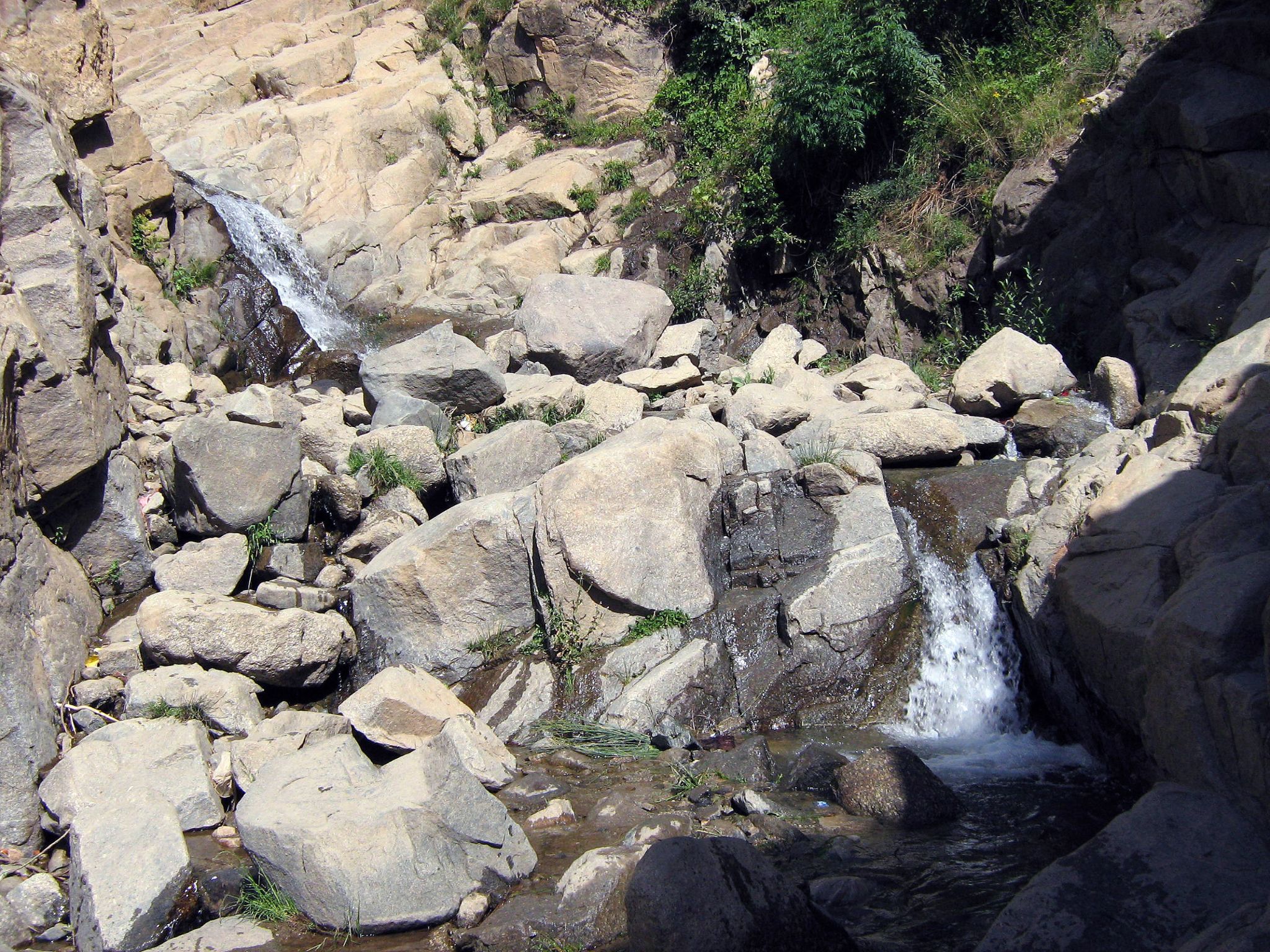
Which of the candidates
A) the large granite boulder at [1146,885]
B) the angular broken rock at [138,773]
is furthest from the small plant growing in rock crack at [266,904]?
the large granite boulder at [1146,885]

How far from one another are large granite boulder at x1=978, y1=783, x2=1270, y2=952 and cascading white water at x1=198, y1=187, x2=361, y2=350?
1075 cm

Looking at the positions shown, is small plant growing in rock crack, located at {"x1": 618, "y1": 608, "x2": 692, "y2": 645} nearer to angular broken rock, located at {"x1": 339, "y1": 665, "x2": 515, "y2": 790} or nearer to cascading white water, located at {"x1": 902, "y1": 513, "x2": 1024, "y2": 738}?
angular broken rock, located at {"x1": 339, "y1": 665, "x2": 515, "y2": 790}

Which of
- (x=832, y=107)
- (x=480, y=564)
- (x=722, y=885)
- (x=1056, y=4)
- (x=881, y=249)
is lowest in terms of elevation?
(x=480, y=564)

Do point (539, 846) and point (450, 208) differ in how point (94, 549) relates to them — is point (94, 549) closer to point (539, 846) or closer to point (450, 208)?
point (539, 846)

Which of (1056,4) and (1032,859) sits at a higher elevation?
(1056,4)

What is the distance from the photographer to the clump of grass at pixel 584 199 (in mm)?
14203

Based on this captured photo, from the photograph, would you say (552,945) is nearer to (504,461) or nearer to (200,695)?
(200,695)

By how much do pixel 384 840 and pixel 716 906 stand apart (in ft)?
5.57

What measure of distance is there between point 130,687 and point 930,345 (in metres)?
8.08

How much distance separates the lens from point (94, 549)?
6941mm

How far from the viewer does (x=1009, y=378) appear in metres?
8.30

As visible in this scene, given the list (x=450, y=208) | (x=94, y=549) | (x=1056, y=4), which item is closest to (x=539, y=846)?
(x=94, y=549)

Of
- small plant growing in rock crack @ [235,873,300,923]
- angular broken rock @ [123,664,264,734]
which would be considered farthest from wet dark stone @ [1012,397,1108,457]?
small plant growing in rock crack @ [235,873,300,923]

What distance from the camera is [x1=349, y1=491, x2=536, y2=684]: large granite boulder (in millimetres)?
6535
